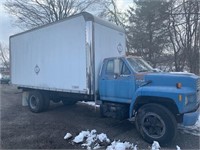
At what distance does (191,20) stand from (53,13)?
15.6 meters

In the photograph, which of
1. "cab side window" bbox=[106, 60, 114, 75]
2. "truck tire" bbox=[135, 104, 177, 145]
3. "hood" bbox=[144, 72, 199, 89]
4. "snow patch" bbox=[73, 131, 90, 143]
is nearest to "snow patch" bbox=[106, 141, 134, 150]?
"truck tire" bbox=[135, 104, 177, 145]

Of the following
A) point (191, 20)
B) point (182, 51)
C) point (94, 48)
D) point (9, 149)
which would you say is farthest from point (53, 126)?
point (182, 51)

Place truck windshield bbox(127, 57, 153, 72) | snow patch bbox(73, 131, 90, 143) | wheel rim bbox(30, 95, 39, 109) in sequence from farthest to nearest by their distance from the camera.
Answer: wheel rim bbox(30, 95, 39, 109)
truck windshield bbox(127, 57, 153, 72)
snow patch bbox(73, 131, 90, 143)

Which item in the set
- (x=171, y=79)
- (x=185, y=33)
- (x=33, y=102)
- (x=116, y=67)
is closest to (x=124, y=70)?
(x=116, y=67)

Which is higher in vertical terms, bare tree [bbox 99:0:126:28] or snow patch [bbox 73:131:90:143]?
bare tree [bbox 99:0:126:28]

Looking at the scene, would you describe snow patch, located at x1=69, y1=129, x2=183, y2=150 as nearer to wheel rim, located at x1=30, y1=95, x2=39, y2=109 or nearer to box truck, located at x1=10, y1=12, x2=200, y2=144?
box truck, located at x1=10, y1=12, x2=200, y2=144

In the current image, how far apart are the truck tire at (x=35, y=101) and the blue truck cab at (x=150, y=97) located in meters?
3.81

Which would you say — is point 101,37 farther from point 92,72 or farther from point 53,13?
point 53,13

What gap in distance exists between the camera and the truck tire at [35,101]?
9.62 m

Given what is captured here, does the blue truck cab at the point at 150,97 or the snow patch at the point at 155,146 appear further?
the blue truck cab at the point at 150,97

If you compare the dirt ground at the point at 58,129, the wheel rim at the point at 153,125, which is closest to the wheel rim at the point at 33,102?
the dirt ground at the point at 58,129

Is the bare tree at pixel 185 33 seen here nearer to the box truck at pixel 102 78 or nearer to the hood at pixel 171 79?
the box truck at pixel 102 78

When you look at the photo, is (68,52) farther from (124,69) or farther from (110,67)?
(124,69)

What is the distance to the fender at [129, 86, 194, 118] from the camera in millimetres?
5352
